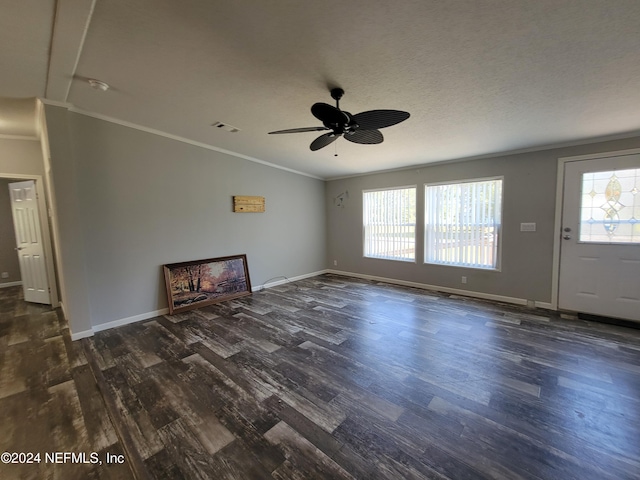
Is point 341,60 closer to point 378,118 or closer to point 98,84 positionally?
point 378,118

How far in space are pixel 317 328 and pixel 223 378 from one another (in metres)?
1.30

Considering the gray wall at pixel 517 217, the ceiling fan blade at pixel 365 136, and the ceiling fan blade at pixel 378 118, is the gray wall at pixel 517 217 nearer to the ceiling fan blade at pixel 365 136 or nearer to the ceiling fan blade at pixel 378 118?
the ceiling fan blade at pixel 365 136

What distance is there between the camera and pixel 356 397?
1.96m

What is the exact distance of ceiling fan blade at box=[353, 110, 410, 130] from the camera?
1.96 m

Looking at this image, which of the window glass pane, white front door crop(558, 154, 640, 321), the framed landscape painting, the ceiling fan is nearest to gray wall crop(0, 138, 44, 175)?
the framed landscape painting

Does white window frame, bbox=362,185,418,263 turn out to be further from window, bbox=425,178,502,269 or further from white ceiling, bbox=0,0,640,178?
white ceiling, bbox=0,0,640,178

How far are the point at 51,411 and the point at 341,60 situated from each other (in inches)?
136

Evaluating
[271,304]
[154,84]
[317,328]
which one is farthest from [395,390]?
[154,84]

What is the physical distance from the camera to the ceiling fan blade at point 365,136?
2.33 meters

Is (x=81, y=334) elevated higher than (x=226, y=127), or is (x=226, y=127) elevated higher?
(x=226, y=127)

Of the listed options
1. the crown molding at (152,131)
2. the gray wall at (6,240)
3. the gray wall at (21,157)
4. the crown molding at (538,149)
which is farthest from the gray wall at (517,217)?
the gray wall at (6,240)

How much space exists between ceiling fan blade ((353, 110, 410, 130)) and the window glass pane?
3.30 m

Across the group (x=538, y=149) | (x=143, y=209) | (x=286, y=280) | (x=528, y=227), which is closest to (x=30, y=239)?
(x=143, y=209)

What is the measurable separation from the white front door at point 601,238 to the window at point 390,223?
2.25 m
